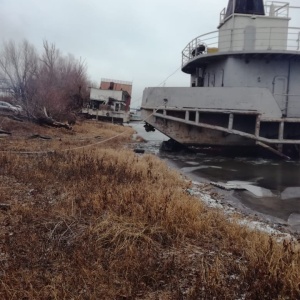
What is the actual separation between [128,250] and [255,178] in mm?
6567

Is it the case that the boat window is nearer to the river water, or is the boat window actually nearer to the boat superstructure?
the boat superstructure

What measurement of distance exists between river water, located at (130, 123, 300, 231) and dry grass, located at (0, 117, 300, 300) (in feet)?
5.98

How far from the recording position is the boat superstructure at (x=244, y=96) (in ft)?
39.0

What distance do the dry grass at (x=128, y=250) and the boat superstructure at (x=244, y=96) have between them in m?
7.45

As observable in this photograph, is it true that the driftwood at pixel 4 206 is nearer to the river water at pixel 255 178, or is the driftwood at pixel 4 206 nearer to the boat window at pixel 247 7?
the river water at pixel 255 178

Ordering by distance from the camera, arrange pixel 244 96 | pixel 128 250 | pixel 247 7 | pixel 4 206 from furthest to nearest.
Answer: pixel 247 7
pixel 244 96
pixel 4 206
pixel 128 250

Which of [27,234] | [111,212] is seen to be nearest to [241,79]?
[111,212]

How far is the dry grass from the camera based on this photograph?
2617mm

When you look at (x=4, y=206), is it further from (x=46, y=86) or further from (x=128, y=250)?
(x=46, y=86)

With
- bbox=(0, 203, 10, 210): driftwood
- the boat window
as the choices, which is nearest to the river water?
bbox=(0, 203, 10, 210): driftwood

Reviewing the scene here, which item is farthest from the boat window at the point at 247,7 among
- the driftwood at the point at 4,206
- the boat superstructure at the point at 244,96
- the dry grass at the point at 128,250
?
the driftwood at the point at 4,206

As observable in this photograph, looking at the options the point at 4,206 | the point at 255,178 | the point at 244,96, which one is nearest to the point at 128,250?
the point at 4,206

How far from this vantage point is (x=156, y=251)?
3357mm

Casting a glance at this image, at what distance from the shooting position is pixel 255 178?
29.7 ft
